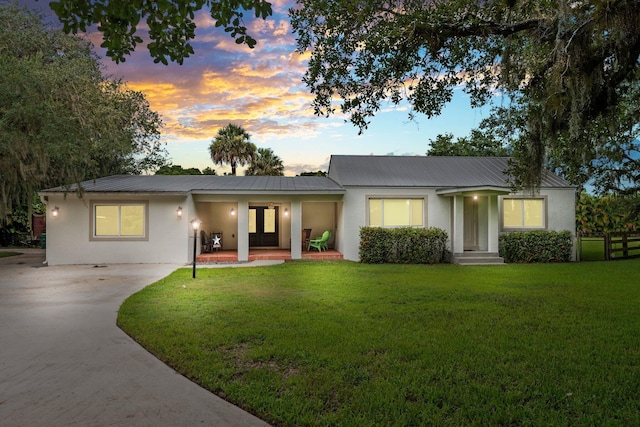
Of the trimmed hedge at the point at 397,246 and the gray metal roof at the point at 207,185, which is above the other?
the gray metal roof at the point at 207,185

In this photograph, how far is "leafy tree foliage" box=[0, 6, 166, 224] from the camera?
9.31m

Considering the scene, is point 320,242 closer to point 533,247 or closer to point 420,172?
point 420,172

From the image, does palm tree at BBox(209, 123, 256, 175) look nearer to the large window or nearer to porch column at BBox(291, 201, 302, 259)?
porch column at BBox(291, 201, 302, 259)

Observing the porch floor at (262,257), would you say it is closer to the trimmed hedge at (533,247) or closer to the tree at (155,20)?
the trimmed hedge at (533,247)

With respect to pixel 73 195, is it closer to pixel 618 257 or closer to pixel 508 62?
pixel 508 62

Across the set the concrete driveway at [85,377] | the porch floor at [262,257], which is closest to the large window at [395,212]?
the porch floor at [262,257]

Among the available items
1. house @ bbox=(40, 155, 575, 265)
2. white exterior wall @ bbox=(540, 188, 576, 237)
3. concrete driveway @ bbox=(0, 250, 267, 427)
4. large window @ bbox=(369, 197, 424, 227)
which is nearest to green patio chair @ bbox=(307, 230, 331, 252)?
house @ bbox=(40, 155, 575, 265)

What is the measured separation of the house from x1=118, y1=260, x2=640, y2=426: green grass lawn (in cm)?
456

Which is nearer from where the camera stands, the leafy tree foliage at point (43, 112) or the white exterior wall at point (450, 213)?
the leafy tree foliage at point (43, 112)

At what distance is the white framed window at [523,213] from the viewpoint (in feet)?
43.9

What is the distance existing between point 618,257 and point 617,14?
13.0m

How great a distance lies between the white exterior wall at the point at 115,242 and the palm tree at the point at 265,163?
15726mm

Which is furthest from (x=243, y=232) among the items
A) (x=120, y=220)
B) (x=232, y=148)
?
(x=232, y=148)

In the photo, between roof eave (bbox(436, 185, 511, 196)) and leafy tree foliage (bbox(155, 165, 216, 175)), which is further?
leafy tree foliage (bbox(155, 165, 216, 175))
